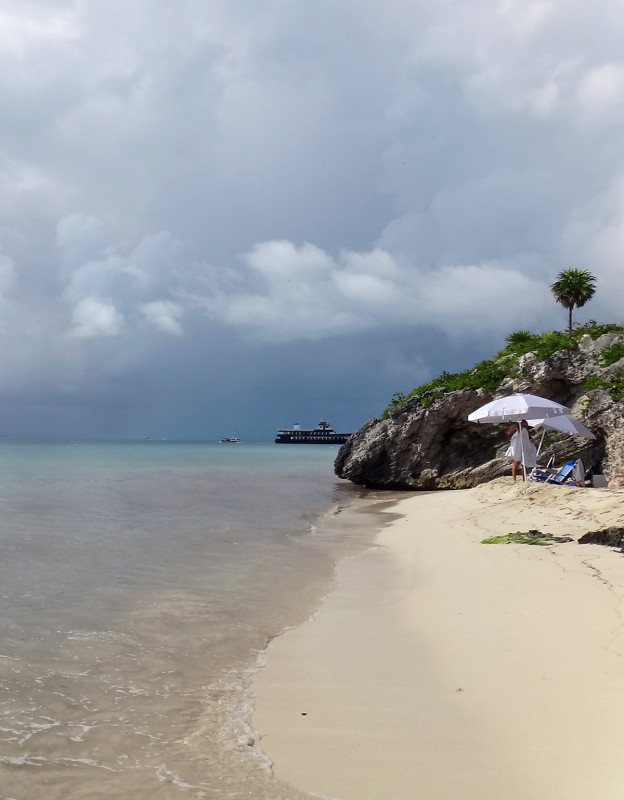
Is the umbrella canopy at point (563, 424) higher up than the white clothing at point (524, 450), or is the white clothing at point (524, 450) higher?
the umbrella canopy at point (563, 424)

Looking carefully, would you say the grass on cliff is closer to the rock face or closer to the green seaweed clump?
the rock face

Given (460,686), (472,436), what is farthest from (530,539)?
(472,436)

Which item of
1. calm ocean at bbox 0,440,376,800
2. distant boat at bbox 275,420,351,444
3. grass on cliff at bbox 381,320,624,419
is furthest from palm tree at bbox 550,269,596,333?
distant boat at bbox 275,420,351,444

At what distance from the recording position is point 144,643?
20.0 feet

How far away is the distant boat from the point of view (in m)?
125

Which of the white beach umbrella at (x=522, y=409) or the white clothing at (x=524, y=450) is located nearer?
the white beach umbrella at (x=522, y=409)

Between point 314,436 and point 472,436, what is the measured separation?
10384cm

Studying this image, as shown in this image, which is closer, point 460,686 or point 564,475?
point 460,686

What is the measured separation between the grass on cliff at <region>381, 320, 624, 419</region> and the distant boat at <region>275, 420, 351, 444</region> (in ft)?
301

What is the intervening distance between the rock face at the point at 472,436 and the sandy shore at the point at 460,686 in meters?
14.1

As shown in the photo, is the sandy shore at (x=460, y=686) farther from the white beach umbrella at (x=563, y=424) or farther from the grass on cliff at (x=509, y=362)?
the grass on cliff at (x=509, y=362)

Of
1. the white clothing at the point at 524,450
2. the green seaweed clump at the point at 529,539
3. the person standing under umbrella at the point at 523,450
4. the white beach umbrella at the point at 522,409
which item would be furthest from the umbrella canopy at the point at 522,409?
the green seaweed clump at the point at 529,539

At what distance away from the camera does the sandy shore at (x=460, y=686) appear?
3.39m

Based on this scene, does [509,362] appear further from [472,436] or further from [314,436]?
[314,436]
